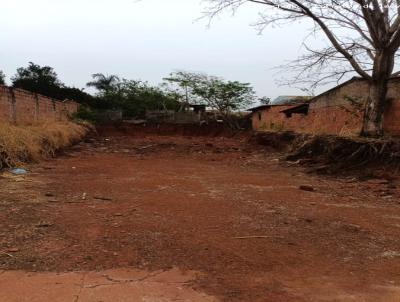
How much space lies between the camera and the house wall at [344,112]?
14.4 meters

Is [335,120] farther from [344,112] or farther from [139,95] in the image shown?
[139,95]

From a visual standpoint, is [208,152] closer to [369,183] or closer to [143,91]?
[369,183]

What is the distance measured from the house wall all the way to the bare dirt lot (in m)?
5.33

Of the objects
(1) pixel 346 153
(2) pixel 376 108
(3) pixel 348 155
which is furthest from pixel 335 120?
(3) pixel 348 155

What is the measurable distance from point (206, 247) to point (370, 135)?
9.98 meters

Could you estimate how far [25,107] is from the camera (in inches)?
699

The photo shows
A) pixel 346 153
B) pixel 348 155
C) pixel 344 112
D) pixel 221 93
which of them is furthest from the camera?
pixel 221 93

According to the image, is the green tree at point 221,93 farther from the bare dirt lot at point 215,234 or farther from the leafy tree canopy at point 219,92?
the bare dirt lot at point 215,234

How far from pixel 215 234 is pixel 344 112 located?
1263 centimetres

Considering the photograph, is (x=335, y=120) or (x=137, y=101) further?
(x=137, y=101)

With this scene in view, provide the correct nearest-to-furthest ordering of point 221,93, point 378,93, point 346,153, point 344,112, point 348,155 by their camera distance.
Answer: point 348,155
point 346,153
point 378,93
point 344,112
point 221,93

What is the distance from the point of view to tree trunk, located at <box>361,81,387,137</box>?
529 inches

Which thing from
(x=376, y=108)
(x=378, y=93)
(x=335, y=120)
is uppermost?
(x=378, y=93)

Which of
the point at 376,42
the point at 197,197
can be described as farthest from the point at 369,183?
the point at 376,42
